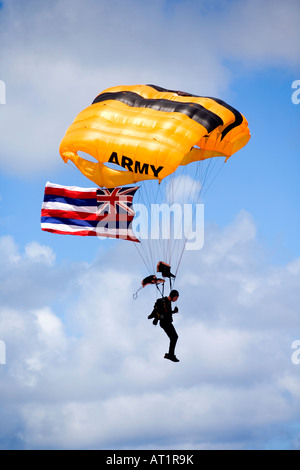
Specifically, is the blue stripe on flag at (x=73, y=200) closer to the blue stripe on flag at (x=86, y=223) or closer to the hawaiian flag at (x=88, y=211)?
the hawaiian flag at (x=88, y=211)

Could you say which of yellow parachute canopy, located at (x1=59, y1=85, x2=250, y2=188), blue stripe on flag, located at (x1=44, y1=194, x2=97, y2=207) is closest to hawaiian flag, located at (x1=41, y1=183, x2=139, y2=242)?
blue stripe on flag, located at (x1=44, y1=194, x2=97, y2=207)

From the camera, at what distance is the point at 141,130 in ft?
110

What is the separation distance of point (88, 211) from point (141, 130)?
6.63 m

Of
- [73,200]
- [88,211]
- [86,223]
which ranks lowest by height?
[86,223]

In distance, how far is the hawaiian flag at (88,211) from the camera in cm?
3844

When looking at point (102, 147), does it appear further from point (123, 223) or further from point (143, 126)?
point (123, 223)

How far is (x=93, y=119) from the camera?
34.5 meters

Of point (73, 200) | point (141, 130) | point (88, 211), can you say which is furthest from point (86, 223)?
point (141, 130)

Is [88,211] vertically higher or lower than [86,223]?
higher

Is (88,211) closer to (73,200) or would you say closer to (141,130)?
(73,200)

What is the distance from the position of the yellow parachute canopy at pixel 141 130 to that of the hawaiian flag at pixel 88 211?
2.83 m

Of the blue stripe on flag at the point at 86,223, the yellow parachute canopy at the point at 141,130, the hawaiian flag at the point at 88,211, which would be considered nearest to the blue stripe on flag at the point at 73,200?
the hawaiian flag at the point at 88,211
